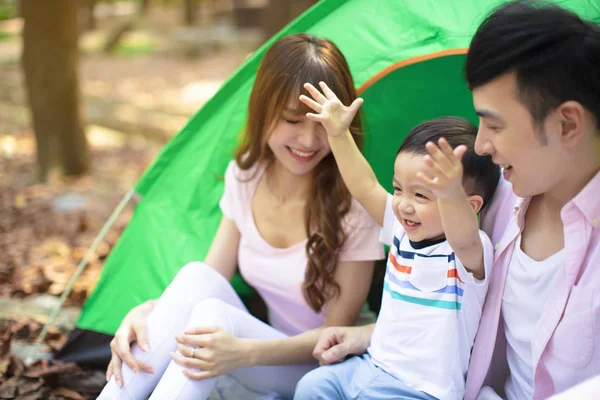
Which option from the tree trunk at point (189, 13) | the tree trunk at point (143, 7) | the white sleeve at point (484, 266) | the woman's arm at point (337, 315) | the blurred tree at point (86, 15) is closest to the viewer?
the white sleeve at point (484, 266)

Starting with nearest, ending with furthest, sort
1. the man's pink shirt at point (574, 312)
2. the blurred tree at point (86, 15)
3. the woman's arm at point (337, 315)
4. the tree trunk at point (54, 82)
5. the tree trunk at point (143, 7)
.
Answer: the man's pink shirt at point (574, 312) → the woman's arm at point (337, 315) → the tree trunk at point (54, 82) → the blurred tree at point (86, 15) → the tree trunk at point (143, 7)

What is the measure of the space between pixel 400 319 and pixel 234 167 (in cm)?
82

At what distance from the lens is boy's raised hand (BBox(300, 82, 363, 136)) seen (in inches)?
65.0

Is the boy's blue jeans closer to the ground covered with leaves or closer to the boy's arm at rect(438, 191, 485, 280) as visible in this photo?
the boy's arm at rect(438, 191, 485, 280)

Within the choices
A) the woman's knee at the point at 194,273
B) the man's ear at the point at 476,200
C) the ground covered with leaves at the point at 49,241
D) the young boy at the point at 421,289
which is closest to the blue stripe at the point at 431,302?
the young boy at the point at 421,289

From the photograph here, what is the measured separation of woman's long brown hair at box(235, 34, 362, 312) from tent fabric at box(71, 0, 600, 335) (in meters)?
0.29

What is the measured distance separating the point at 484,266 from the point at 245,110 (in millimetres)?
1166

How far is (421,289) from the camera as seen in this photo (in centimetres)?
157

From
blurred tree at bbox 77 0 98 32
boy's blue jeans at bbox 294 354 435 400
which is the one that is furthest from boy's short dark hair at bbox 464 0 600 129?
blurred tree at bbox 77 0 98 32

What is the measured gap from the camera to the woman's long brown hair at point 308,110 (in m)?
1.80

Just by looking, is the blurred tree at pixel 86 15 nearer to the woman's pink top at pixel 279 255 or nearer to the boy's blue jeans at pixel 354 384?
the woman's pink top at pixel 279 255

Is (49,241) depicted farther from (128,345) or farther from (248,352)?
(248,352)

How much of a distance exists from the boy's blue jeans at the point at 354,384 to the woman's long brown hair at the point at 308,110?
30cm

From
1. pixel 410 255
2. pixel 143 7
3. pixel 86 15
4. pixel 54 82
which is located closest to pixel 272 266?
pixel 410 255
